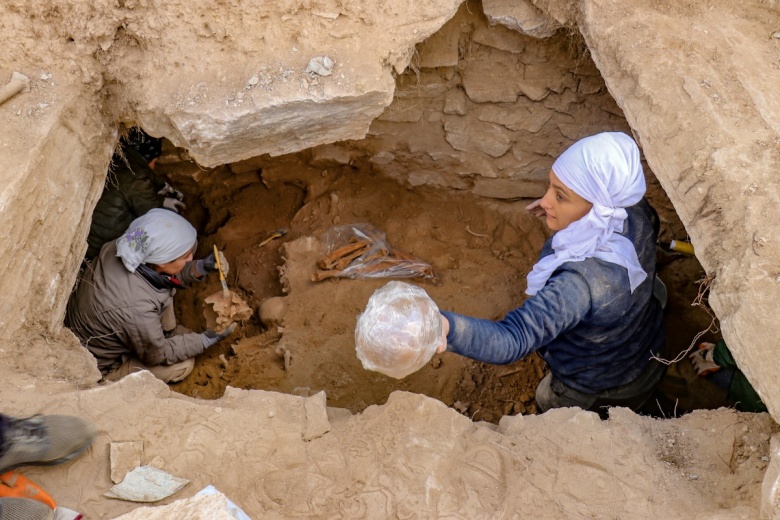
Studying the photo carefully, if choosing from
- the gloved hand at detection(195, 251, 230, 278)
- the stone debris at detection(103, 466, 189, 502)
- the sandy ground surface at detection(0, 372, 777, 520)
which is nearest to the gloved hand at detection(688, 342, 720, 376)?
the sandy ground surface at detection(0, 372, 777, 520)

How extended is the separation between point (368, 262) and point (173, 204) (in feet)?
5.48

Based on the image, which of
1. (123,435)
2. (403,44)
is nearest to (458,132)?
(403,44)

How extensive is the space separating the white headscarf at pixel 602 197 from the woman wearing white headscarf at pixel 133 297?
232 centimetres

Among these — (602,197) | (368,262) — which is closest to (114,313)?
(368,262)

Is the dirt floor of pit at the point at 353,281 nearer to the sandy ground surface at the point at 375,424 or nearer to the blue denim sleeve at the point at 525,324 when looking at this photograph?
the sandy ground surface at the point at 375,424

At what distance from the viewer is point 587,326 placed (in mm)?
2689

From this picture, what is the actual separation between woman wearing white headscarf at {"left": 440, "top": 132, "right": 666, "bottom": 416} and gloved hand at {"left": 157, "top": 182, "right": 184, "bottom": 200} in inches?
122

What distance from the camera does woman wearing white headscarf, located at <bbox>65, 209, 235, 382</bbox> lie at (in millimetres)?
3564

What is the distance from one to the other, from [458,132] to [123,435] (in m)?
2.85

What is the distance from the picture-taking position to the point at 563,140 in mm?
4027

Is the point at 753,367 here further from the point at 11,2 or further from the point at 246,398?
the point at 11,2

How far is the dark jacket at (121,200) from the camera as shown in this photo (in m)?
4.16

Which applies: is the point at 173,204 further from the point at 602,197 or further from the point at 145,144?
the point at 602,197

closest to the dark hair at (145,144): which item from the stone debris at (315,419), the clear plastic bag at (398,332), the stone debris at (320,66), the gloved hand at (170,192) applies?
the gloved hand at (170,192)
